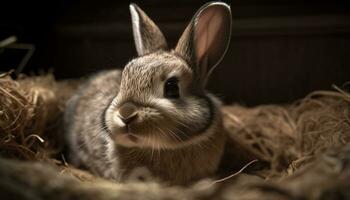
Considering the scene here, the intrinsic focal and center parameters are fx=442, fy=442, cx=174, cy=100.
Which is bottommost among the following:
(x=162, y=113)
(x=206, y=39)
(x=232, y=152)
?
(x=232, y=152)

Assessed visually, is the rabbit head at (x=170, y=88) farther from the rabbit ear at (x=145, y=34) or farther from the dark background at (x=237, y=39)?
the dark background at (x=237, y=39)

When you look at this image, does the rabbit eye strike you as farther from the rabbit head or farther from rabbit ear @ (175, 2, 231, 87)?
rabbit ear @ (175, 2, 231, 87)

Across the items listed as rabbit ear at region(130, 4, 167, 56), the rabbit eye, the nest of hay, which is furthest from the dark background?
the rabbit eye

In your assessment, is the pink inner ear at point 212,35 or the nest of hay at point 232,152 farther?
the pink inner ear at point 212,35

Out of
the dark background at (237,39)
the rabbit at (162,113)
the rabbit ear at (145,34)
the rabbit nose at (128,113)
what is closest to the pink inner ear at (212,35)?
the rabbit at (162,113)

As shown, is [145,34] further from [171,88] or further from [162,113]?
[162,113]

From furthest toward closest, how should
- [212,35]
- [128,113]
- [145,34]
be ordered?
[145,34] → [212,35] → [128,113]

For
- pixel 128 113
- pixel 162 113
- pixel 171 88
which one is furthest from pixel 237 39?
pixel 128 113
